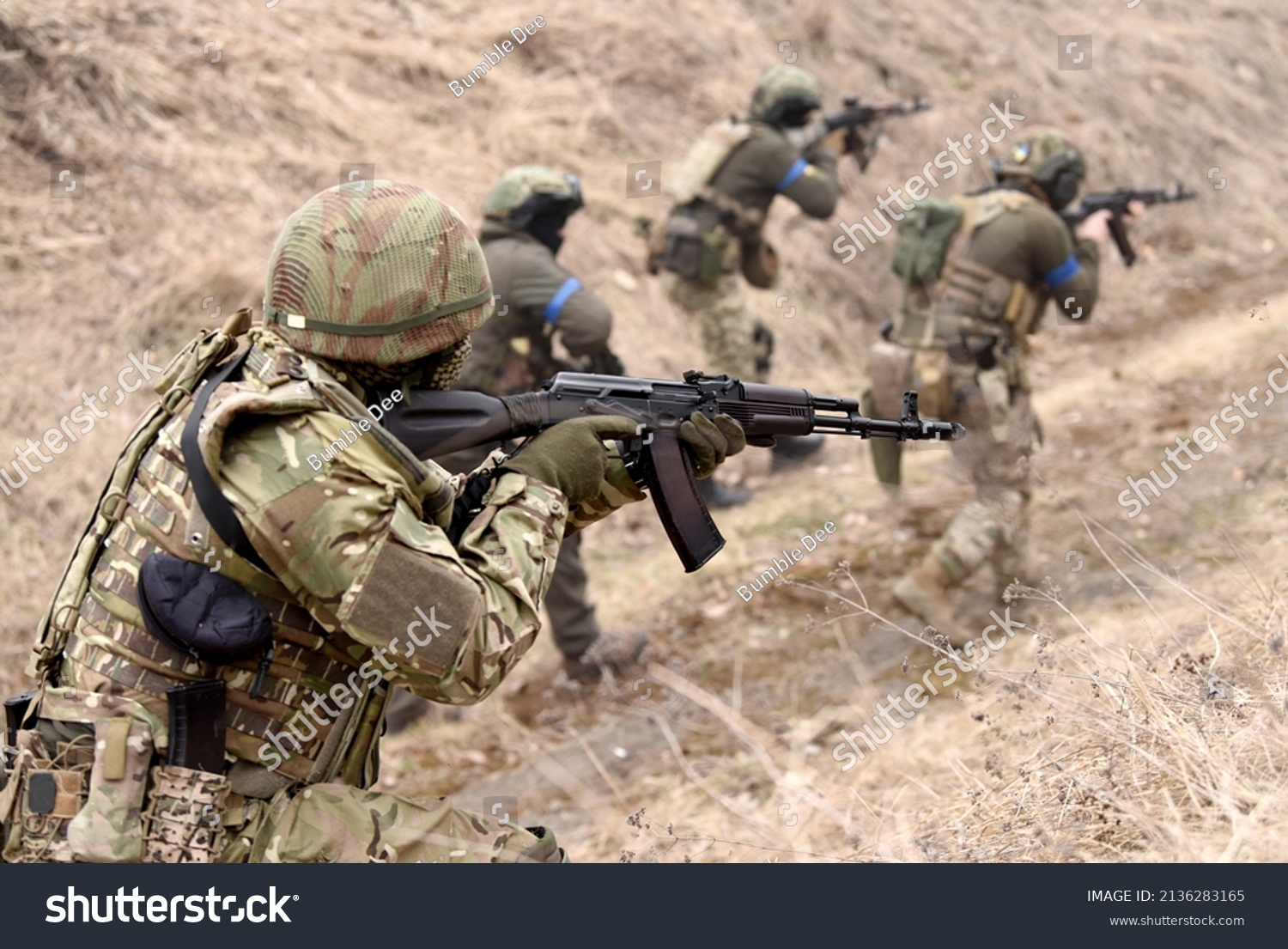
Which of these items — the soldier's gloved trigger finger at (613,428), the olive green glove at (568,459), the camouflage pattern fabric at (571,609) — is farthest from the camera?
the camouflage pattern fabric at (571,609)

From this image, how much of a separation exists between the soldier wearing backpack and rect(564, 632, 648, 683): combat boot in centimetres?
132

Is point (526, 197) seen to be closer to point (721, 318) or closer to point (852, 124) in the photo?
point (721, 318)

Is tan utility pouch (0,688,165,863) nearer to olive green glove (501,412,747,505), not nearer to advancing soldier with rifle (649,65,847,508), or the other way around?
olive green glove (501,412,747,505)

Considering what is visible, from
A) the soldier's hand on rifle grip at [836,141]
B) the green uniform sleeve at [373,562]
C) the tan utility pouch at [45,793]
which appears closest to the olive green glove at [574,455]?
the green uniform sleeve at [373,562]

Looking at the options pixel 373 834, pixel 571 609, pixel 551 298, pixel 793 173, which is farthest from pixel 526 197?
pixel 373 834

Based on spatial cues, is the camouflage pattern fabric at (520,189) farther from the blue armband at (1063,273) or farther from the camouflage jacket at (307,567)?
the camouflage jacket at (307,567)

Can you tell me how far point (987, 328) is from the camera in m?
5.97

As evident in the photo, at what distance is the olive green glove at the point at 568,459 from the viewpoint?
2.71 m

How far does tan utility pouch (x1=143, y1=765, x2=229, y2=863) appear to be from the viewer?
240 cm

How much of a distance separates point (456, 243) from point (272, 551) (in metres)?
0.73

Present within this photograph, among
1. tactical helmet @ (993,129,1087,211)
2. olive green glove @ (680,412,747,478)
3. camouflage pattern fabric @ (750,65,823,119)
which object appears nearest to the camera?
olive green glove @ (680,412,747,478)

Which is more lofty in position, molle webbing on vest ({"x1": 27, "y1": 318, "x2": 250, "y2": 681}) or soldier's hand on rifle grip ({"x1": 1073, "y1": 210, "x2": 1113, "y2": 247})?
molle webbing on vest ({"x1": 27, "y1": 318, "x2": 250, "y2": 681})

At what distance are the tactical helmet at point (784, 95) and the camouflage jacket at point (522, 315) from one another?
7.48ft

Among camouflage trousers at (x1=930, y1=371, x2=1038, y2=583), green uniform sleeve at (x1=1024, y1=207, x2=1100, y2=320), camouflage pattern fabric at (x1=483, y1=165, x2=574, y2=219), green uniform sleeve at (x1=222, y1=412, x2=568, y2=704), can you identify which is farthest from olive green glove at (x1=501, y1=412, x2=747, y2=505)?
green uniform sleeve at (x1=1024, y1=207, x2=1100, y2=320)
